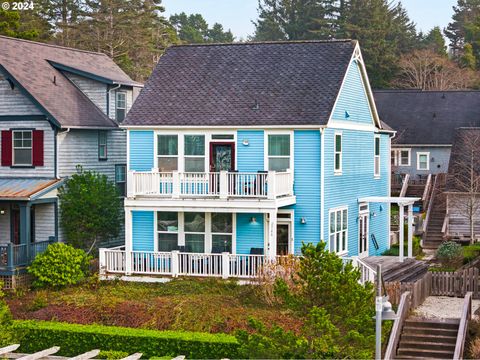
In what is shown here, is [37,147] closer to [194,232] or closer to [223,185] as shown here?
[194,232]

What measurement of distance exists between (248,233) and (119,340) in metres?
7.91

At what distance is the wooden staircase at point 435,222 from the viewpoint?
138 ft

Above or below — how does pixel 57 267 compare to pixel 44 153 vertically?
below

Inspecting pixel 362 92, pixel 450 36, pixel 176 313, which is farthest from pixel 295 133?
pixel 450 36

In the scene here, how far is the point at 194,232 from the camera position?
32688 mm

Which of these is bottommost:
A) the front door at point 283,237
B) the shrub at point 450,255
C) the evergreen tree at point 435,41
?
Answer: the shrub at point 450,255

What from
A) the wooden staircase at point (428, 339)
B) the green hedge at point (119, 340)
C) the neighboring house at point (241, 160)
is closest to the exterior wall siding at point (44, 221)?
the neighboring house at point (241, 160)

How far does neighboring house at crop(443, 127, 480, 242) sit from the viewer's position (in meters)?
40.6

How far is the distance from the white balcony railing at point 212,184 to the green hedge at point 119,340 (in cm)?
657

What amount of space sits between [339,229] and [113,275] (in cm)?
789

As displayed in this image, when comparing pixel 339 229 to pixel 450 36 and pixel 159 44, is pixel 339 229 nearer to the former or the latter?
pixel 159 44

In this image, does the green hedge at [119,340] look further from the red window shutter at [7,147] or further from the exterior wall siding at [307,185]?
the red window shutter at [7,147]

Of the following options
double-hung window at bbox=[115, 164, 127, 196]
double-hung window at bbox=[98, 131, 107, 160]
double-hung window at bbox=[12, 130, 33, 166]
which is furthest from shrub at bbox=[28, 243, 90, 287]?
double-hung window at bbox=[115, 164, 127, 196]

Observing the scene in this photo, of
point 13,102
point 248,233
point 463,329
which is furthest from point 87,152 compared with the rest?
point 463,329
